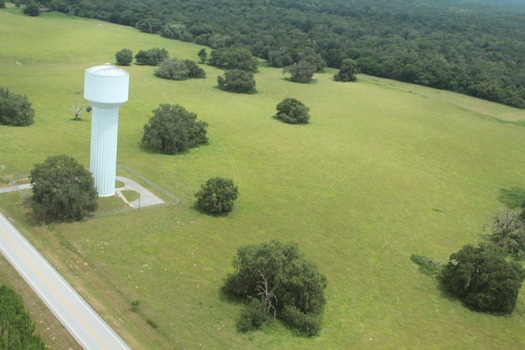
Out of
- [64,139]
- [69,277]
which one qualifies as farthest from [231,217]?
[64,139]

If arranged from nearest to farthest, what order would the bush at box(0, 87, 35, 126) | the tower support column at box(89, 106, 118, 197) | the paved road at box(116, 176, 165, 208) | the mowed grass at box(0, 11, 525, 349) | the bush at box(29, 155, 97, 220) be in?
the mowed grass at box(0, 11, 525, 349) < the bush at box(29, 155, 97, 220) < the tower support column at box(89, 106, 118, 197) < the paved road at box(116, 176, 165, 208) < the bush at box(0, 87, 35, 126)

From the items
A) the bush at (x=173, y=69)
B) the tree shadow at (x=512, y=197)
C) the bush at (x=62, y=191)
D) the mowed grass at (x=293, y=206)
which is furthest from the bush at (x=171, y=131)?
the bush at (x=173, y=69)

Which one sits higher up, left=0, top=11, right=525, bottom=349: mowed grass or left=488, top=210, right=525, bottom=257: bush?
left=488, top=210, right=525, bottom=257: bush

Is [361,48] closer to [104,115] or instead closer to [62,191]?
[104,115]

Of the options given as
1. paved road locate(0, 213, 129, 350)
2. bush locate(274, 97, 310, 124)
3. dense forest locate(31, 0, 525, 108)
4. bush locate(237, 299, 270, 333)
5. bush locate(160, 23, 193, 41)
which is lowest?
paved road locate(0, 213, 129, 350)

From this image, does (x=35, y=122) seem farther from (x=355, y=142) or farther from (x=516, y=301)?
(x=516, y=301)

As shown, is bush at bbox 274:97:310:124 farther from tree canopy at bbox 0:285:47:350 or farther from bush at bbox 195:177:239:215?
tree canopy at bbox 0:285:47:350

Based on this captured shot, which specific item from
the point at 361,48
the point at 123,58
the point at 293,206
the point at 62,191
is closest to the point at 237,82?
the point at 123,58

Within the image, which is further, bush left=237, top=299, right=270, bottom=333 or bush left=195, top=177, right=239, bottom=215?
bush left=195, top=177, right=239, bottom=215

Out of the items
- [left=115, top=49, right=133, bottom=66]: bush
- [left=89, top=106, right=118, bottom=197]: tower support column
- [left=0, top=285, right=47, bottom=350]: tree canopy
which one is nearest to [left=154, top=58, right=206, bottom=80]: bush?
[left=115, top=49, right=133, bottom=66]: bush
